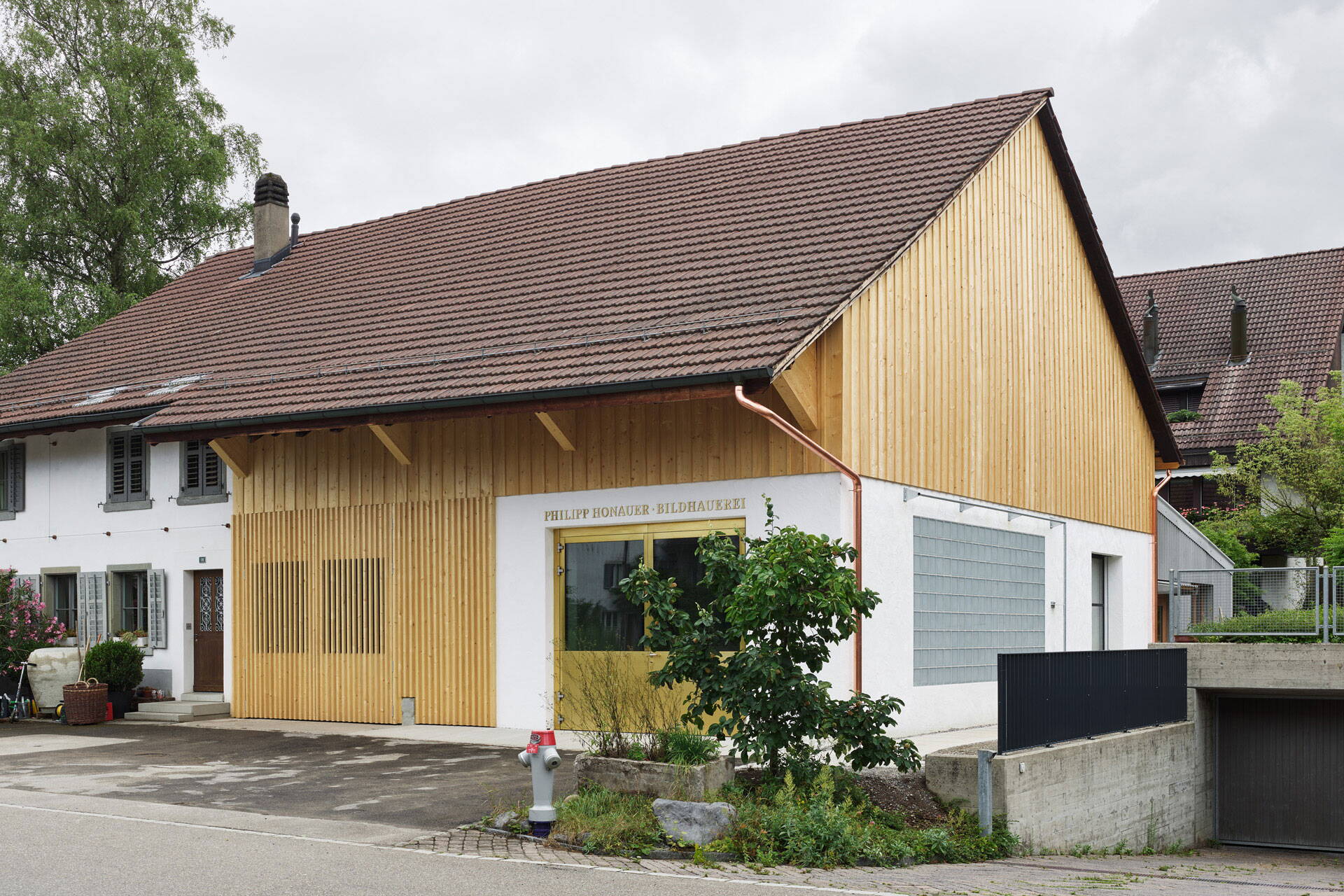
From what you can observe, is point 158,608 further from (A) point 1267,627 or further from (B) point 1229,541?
(B) point 1229,541

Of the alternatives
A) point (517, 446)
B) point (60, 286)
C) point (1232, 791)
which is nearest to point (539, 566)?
point (517, 446)

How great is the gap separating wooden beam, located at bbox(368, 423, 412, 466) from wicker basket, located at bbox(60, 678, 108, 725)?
18.4 ft

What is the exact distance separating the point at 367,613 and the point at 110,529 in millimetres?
6328

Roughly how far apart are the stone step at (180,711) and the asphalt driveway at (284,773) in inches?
56.4

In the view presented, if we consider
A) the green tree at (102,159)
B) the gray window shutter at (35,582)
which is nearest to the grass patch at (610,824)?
the gray window shutter at (35,582)

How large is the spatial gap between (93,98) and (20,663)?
57.8 feet

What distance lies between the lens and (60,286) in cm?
3475

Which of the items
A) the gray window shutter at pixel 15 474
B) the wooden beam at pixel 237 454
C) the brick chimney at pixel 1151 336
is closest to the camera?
A: the wooden beam at pixel 237 454

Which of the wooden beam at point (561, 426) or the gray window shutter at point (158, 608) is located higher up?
the wooden beam at point (561, 426)

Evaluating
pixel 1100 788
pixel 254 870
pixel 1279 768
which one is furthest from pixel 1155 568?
pixel 254 870

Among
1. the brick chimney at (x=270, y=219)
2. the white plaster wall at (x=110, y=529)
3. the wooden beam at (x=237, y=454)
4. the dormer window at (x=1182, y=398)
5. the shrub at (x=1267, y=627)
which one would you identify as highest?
the brick chimney at (x=270, y=219)

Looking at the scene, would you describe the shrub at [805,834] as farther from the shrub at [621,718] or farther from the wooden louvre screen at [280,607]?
the wooden louvre screen at [280,607]

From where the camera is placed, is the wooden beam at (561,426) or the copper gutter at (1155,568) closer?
the wooden beam at (561,426)

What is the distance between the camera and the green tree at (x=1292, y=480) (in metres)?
29.9
